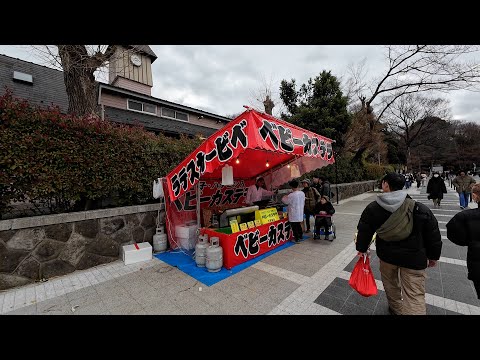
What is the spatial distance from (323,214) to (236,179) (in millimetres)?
3546

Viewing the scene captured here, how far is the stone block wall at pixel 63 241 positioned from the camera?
3.93 meters

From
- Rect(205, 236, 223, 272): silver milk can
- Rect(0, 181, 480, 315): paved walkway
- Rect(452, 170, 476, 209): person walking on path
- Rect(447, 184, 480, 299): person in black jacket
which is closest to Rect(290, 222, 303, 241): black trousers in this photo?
Rect(0, 181, 480, 315): paved walkway

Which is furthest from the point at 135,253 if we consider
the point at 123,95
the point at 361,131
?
the point at 361,131

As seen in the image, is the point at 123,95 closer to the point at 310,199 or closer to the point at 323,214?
the point at 310,199

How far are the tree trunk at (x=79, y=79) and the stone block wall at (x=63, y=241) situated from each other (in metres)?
3.77

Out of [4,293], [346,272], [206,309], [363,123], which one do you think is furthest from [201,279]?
[363,123]

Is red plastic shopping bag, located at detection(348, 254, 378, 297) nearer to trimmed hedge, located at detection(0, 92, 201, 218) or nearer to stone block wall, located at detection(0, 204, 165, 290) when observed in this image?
stone block wall, located at detection(0, 204, 165, 290)

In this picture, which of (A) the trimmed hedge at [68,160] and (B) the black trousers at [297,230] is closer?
(A) the trimmed hedge at [68,160]

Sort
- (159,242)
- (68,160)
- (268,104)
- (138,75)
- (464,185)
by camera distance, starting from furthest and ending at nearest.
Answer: (138,75), (268,104), (464,185), (159,242), (68,160)

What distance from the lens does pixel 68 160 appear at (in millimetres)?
4402

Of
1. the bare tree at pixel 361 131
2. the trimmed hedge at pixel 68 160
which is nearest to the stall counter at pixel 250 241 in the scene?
the trimmed hedge at pixel 68 160

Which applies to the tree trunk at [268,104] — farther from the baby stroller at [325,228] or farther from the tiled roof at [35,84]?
the tiled roof at [35,84]

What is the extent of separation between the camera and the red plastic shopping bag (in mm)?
2713
